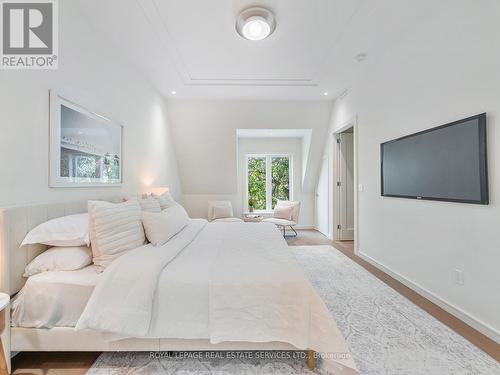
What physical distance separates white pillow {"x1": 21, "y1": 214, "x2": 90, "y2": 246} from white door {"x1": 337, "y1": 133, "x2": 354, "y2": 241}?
424 cm

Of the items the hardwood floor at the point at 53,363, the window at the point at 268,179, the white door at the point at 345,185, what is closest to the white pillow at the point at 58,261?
the hardwood floor at the point at 53,363

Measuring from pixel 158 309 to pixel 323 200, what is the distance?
4.45 m

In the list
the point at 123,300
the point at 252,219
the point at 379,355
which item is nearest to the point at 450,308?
the point at 379,355

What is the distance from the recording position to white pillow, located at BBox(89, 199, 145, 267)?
1534 millimetres

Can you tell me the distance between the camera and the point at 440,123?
2.09 meters

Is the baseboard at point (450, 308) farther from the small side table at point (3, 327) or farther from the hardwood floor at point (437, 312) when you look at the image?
the small side table at point (3, 327)

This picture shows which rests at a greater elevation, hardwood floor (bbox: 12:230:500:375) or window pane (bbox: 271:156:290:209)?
window pane (bbox: 271:156:290:209)

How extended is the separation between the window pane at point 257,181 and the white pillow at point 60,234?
14.8ft

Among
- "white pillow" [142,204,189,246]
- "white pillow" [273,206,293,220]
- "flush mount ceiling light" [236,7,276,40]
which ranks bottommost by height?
"white pillow" [273,206,293,220]

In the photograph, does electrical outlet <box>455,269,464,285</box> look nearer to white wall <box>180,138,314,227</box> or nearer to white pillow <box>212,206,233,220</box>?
white pillow <box>212,206,233,220</box>

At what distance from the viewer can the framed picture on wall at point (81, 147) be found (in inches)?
71.5

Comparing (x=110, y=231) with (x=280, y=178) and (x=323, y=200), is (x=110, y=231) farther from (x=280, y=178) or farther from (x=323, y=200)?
(x=280, y=178)

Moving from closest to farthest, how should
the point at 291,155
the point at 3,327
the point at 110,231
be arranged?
the point at 3,327
the point at 110,231
the point at 291,155

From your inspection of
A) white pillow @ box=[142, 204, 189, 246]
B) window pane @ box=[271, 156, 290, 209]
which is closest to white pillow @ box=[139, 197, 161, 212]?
white pillow @ box=[142, 204, 189, 246]
